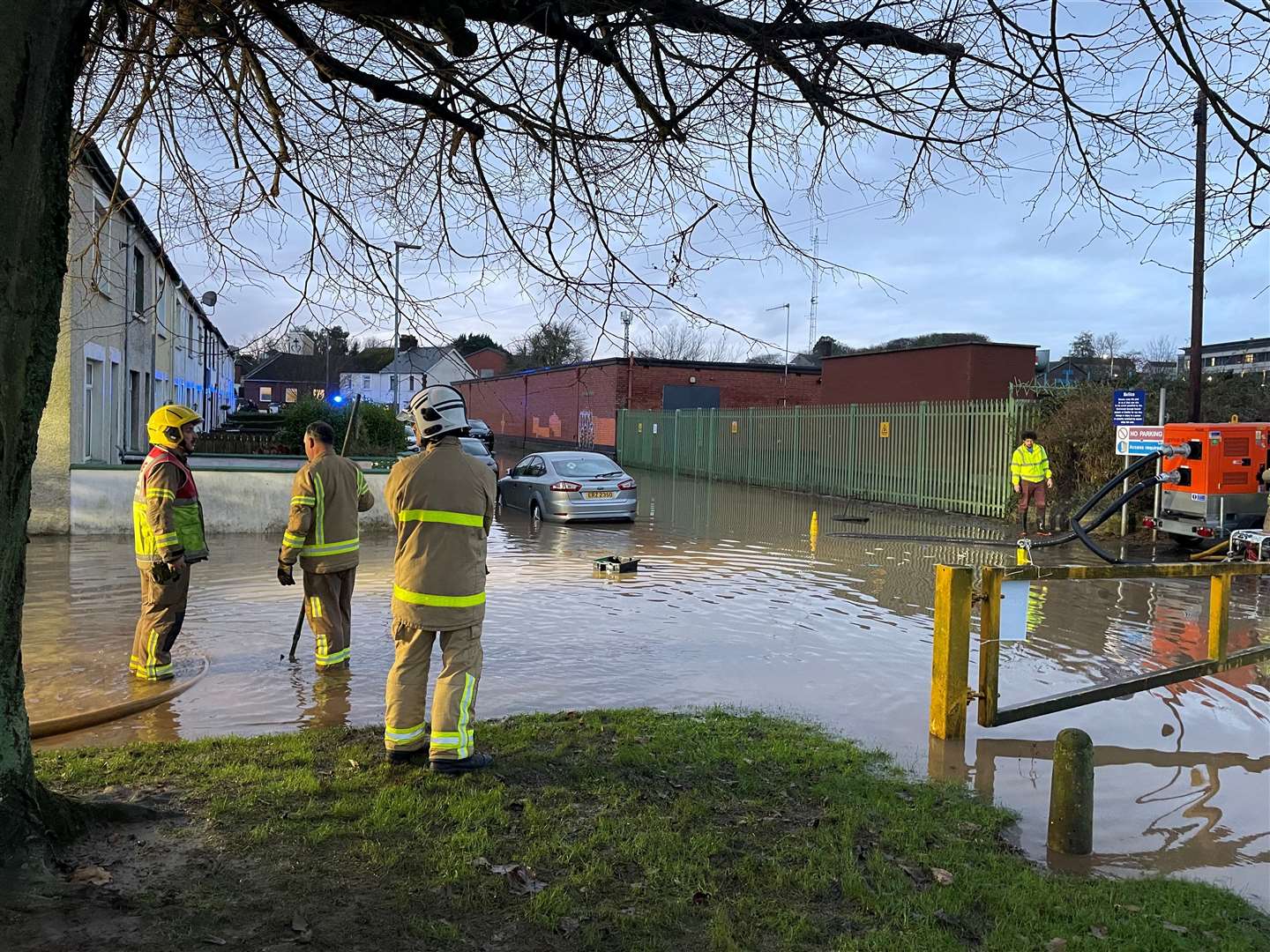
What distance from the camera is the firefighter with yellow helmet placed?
6680 mm

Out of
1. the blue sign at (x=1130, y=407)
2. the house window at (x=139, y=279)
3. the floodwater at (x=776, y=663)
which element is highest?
the house window at (x=139, y=279)

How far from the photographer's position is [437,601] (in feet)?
16.1

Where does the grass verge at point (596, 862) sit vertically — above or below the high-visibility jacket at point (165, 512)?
below

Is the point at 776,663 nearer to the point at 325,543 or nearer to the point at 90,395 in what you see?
the point at 325,543

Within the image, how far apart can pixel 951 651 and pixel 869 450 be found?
725 inches

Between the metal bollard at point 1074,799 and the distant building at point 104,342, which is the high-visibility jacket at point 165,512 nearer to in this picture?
the distant building at point 104,342

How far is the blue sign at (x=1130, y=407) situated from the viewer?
14805mm

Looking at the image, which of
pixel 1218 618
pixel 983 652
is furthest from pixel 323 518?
pixel 1218 618

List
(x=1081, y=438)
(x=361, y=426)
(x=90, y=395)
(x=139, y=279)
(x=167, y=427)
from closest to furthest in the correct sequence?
(x=167, y=427), (x=1081, y=438), (x=90, y=395), (x=139, y=279), (x=361, y=426)

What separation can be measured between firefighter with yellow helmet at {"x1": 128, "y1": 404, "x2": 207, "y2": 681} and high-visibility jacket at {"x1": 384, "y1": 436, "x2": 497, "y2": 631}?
246 centimetres

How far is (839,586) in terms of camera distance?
11578 mm

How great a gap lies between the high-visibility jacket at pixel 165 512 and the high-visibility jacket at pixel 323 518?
0.64 meters

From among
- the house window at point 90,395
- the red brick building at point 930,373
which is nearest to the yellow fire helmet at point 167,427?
the house window at point 90,395

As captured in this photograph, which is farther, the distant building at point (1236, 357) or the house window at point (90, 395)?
the distant building at point (1236, 357)
